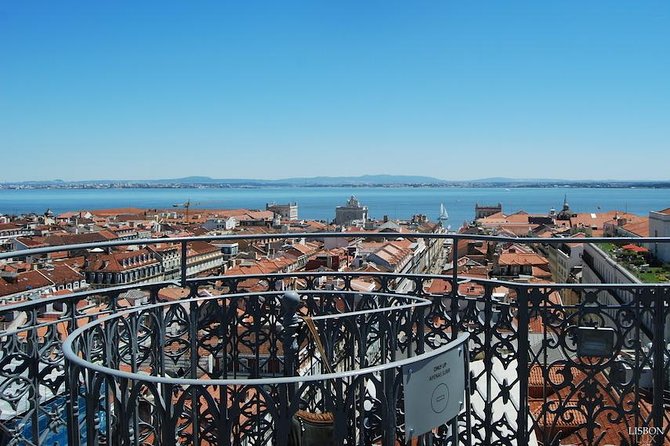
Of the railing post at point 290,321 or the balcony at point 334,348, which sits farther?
the balcony at point 334,348

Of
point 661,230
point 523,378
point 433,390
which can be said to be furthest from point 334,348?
point 661,230

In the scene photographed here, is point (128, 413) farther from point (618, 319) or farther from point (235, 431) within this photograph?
point (618, 319)

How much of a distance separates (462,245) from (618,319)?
49409mm

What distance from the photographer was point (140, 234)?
68938 mm

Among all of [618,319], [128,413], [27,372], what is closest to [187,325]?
[27,372]

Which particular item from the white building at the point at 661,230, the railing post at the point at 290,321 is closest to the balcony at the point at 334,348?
the railing post at the point at 290,321

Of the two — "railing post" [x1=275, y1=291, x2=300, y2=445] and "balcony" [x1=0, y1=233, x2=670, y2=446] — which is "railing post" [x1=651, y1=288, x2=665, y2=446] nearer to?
"balcony" [x1=0, y1=233, x2=670, y2=446]

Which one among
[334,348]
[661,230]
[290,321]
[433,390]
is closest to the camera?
[433,390]

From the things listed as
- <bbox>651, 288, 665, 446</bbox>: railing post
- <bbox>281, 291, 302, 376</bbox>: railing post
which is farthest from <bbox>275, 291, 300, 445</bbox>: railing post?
<bbox>651, 288, 665, 446</bbox>: railing post

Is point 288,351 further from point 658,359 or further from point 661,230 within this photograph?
point 661,230

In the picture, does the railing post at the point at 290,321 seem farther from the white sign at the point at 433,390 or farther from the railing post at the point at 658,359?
the railing post at the point at 658,359

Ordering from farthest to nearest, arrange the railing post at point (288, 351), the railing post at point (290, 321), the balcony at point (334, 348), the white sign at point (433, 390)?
1. the balcony at point (334, 348)
2. the railing post at point (290, 321)
3. the white sign at point (433, 390)
4. the railing post at point (288, 351)

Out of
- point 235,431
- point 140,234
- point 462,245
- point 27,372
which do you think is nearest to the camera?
point 235,431

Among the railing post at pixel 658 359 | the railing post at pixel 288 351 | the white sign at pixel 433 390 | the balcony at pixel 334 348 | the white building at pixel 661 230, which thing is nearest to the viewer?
the railing post at pixel 288 351
